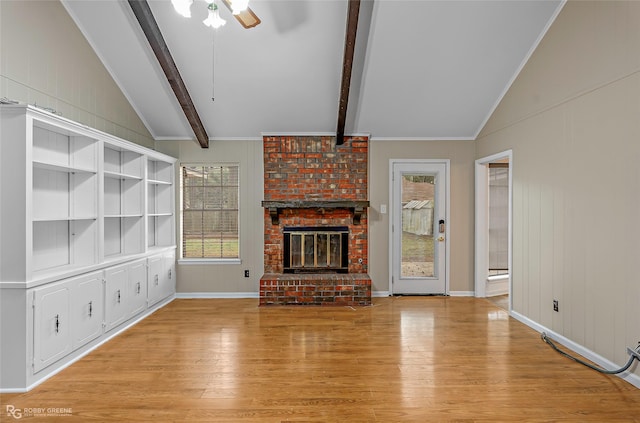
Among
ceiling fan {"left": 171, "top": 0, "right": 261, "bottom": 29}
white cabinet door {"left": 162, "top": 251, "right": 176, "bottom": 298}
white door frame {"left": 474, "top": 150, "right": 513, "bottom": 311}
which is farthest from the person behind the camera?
white door frame {"left": 474, "top": 150, "right": 513, "bottom": 311}

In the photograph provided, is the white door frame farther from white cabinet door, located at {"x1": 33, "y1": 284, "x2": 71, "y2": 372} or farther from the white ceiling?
white cabinet door, located at {"x1": 33, "y1": 284, "x2": 71, "y2": 372}

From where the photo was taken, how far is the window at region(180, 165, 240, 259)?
17.6ft

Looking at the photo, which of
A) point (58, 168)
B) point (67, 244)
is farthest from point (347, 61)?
point (67, 244)

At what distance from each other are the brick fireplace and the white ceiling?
0.89ft

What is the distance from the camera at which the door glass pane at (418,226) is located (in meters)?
5.37

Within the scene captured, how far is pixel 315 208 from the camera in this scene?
206 inches

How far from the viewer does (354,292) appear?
4.81 metres

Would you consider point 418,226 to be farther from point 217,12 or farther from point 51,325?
point 51,325

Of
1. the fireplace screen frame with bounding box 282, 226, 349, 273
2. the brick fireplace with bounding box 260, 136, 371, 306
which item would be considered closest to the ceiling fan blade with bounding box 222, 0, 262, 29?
the brick fireplace with bounding box 260, 136, 371, 306

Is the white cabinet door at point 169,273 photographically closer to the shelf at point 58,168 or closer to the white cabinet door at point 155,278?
the white cabinet door at point 155,278

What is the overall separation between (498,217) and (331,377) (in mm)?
4246

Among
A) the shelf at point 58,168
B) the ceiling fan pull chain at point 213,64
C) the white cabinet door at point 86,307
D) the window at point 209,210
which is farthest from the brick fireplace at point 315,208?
the shelf at point 58,168

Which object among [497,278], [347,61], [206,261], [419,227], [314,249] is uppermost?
[347,61]

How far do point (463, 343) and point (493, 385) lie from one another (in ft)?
2.73
